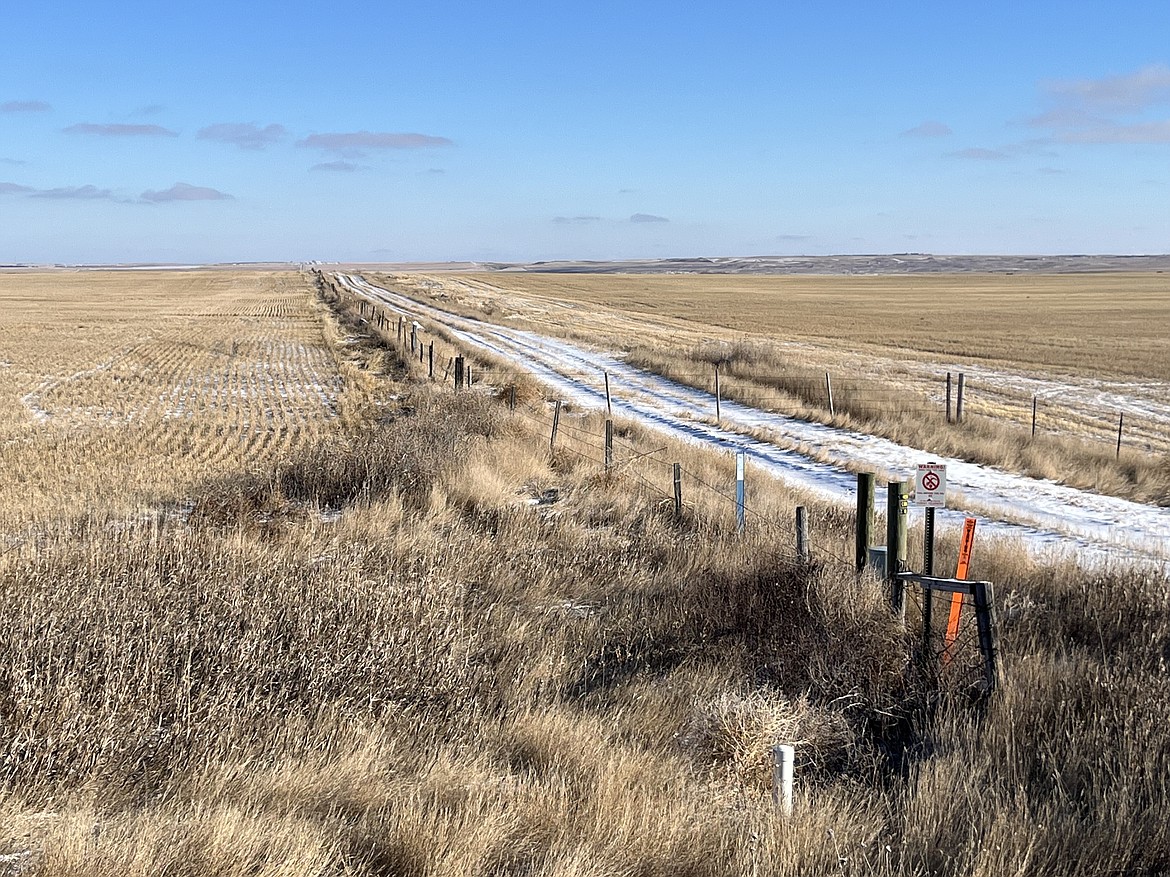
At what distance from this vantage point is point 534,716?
521 cm

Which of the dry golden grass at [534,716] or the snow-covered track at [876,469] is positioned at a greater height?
the dry golden grass at [534,716]

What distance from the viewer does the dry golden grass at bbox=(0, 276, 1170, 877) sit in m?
3.89

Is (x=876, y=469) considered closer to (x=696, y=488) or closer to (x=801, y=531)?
(x=696, y=488)

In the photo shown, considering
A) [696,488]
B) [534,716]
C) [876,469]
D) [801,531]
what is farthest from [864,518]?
[876,469]

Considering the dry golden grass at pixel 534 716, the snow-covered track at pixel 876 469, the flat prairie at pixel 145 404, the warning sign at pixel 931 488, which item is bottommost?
the snow-covered track at pixel 876 469

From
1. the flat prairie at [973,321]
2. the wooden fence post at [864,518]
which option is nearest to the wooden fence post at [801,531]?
the wooden fence post at [864,518]

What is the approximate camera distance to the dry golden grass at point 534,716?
3893 millimetres

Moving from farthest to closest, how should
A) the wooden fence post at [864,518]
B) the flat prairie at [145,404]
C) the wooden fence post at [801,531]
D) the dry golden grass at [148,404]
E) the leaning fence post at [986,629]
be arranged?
the dry golden grass at [148,404]
the flat prairie at [145,404]
the wooden fence post at [801,531]
the wooden fence post at [864,518]
the leaning fence post at [986,629]

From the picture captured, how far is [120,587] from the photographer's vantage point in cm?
560

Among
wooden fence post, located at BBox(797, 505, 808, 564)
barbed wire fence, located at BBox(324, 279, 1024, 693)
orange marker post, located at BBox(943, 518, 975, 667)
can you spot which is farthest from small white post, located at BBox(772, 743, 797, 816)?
wooden fence post, located at BBox(797, 505, 808, 564)

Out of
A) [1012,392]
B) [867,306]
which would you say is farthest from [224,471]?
[867,306]

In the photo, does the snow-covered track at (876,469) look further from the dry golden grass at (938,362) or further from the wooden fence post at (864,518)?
the wooden fence post at (864,518)

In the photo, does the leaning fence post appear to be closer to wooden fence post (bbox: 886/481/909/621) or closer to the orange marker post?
the orange marker post

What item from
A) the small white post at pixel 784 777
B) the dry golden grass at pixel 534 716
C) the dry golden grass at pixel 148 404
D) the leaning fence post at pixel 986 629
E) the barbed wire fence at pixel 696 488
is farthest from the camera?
the dry golden grass at pixel 148 404
